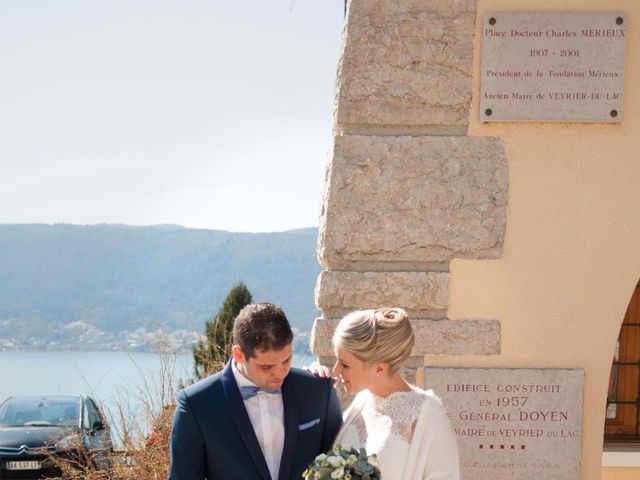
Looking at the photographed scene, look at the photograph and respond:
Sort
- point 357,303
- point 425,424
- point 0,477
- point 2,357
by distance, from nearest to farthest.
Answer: point 425,424 < point 357,303 < point 0,477 < point 2,357

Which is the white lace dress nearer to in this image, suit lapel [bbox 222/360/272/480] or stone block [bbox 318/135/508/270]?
suit lapel [bbox 222/360/272/480]

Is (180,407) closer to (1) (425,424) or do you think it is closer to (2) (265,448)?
(2) (265,448)

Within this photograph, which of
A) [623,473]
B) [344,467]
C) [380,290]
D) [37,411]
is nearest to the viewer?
[344,467]

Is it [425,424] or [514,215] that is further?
[514,215]

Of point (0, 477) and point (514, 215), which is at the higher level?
point (514, 215)

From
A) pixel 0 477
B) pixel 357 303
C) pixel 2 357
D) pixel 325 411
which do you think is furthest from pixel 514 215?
pixel 2 357

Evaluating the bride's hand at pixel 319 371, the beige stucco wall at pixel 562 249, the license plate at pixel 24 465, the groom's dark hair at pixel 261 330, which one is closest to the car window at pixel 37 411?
the license plate at pixel 24 465

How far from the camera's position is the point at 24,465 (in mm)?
11172

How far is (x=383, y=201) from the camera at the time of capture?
3.57m

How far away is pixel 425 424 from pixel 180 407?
2.45ft

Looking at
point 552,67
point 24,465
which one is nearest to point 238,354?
point 552,67

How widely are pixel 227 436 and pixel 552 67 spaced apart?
1.90 m

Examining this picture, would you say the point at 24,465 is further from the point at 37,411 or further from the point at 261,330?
the point at 261,330

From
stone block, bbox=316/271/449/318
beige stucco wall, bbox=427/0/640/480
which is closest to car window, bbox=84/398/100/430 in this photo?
stone block, bbox=316/271/449/318
